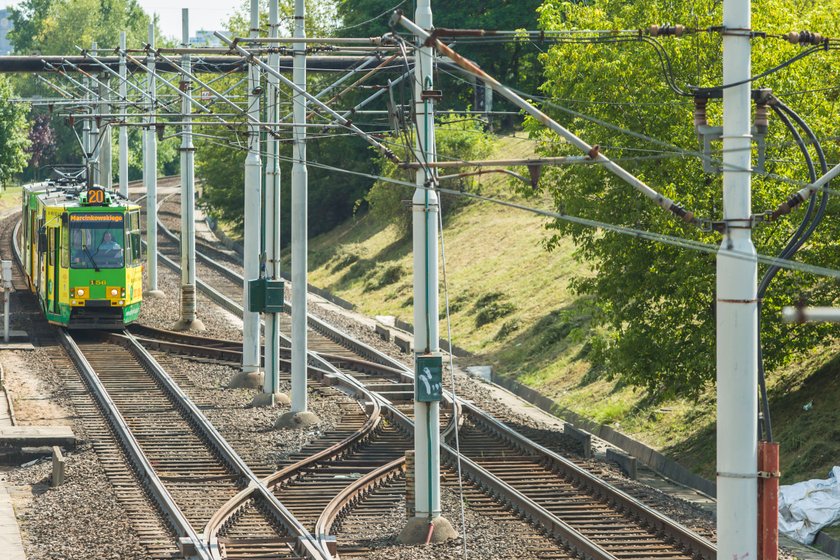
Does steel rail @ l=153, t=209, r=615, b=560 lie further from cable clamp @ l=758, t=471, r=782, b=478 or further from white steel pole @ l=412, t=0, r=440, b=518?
cable clamp @ l=758, t=471, r=782, b=478

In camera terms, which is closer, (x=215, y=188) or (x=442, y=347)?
(x=442, y=347)

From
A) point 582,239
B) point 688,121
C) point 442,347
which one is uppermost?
point 688,121

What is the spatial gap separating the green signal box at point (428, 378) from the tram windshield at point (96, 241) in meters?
19.2

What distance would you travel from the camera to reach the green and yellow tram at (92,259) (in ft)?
Answer: 112

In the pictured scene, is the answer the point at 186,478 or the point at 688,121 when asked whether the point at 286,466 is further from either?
the point at 688,121

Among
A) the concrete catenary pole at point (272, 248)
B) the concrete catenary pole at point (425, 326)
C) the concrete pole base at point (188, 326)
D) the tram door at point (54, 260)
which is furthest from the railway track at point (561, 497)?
the tram door at point (54, 260)

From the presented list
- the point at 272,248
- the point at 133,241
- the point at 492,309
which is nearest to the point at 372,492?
the point at 272,248

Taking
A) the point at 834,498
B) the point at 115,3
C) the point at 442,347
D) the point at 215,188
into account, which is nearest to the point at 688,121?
the point at 834,498

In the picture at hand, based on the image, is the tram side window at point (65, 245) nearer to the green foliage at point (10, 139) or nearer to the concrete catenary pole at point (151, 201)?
the concrete catenary pole at point (151, 201)

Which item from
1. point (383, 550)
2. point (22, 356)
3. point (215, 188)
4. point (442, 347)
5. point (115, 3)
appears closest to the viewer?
point (383, 550)

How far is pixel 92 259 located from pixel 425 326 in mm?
19211

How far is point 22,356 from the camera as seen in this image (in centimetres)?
3219

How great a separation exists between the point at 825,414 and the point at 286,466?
7889mm

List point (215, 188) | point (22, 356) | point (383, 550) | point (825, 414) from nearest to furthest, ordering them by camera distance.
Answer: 1. point (383, 550)
2. point (825, 414)
3. point (22, 356)
4. point (215, 188)
